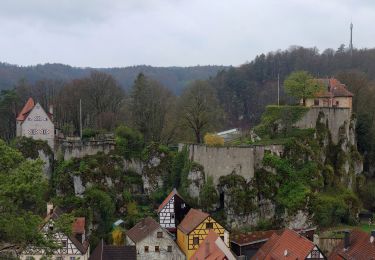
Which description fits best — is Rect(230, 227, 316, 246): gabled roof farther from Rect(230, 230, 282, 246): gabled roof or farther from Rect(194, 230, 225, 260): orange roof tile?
Rect(194, 230, 225, 260): orange roof tile

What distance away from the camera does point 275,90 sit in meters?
85.3

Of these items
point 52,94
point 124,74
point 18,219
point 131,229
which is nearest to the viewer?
point 18,219

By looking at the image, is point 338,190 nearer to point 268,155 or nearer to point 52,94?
point 268,155

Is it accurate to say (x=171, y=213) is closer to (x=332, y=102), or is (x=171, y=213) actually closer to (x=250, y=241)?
(x=250, y=241)

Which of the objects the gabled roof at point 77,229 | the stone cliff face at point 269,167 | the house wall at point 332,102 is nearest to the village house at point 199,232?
the stone cliff face at point 269,167

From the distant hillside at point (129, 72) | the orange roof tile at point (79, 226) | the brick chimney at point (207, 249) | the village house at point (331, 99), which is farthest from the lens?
the distant hillside at point (129, 72)

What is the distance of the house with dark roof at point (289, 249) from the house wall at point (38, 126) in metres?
23.6

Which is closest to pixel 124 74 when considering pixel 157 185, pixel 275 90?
pixel 275 90

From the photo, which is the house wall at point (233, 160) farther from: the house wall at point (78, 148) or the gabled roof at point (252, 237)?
the house wall at point (78, 148)

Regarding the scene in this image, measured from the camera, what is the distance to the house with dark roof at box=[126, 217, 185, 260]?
130ft

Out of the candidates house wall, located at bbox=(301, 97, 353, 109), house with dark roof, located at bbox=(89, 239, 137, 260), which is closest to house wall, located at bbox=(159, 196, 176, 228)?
house with dark roof, located at bbox=(89, 239, 137, 260)

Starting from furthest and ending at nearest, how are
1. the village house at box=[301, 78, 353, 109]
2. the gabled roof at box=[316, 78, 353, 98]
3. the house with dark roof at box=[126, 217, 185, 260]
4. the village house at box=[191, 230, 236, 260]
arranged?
1. the gabled roof at box=[316, 78, 353, 98]
2. the village house at box=[301, 78, 353, 109]
3. the house with dark roof at box=[126, 217, 185, 260]
4. the village house at box=[191, 230, 236, 260]

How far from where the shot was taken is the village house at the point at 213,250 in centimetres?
3383

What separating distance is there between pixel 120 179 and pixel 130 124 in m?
12.0
